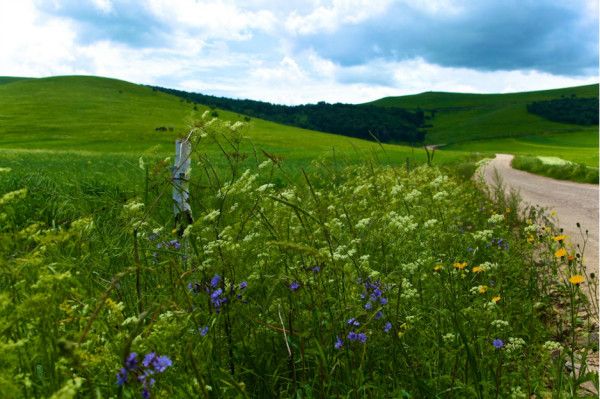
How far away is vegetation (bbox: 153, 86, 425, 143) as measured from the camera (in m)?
164

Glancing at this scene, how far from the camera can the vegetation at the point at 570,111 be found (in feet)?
523

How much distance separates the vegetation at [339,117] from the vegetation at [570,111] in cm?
3693

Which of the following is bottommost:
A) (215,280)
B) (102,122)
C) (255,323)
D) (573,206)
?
(573,206)

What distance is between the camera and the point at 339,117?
574 feet

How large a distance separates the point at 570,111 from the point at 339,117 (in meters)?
68.4

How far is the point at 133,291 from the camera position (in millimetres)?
4082

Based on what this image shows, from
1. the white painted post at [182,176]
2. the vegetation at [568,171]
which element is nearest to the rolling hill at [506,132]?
the vegetation at [568,171]

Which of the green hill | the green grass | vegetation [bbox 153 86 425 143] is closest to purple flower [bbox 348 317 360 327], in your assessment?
the green hill

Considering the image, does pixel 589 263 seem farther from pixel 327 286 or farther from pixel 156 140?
pixel 156 140

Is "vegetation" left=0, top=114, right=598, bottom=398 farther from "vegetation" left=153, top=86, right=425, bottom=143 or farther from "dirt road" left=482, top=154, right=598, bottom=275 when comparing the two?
"vegetation" left=153, top=86, right=425, bottom=143

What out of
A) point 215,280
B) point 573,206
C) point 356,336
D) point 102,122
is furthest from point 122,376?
point 102,122

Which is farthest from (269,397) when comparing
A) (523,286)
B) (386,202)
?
(386,202)

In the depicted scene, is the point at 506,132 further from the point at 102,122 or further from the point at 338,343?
the point at 338,343

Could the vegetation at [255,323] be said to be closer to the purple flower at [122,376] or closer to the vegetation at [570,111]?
the purple flower at [122,376]
